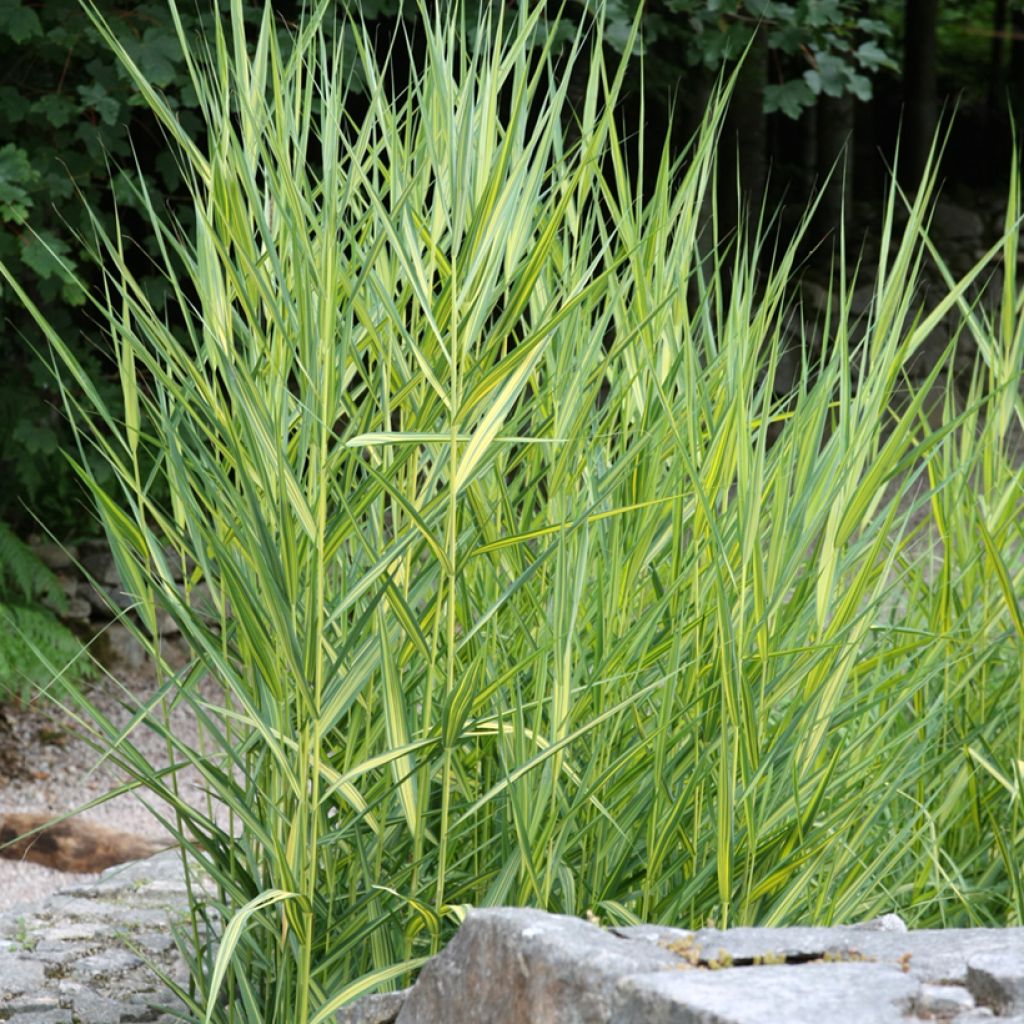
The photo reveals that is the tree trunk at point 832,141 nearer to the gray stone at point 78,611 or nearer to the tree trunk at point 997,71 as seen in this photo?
the tree trunk at point 997,71

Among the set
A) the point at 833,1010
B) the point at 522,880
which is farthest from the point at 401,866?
the point at 833,1010

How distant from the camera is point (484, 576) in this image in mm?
1844

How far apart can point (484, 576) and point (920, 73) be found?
308 inches

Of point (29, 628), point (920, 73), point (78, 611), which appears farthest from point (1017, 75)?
point (29, 628)

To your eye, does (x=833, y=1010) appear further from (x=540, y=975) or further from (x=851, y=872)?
(x=851, y=872)

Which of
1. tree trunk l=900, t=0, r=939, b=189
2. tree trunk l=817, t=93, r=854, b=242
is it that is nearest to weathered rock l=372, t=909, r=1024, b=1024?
tree trunk l=817, t=93, r=854, b=242

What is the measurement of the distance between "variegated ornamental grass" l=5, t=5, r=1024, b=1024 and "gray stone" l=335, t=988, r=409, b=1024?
4 centimetres

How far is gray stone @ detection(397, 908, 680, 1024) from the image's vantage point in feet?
4.17

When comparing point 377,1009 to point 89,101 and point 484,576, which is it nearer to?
point 484,576

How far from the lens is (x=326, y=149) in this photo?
1601 millimetres

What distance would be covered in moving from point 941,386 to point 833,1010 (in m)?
7.32

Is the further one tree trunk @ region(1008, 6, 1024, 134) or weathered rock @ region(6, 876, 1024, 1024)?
tree trunk @ region(1008, 6, 1024, 134)

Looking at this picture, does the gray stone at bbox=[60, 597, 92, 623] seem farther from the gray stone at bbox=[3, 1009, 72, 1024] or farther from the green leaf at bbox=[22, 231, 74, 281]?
the gray stone at bbox=[3, 1009, 72, 1024]

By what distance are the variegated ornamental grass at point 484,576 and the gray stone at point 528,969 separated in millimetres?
119
